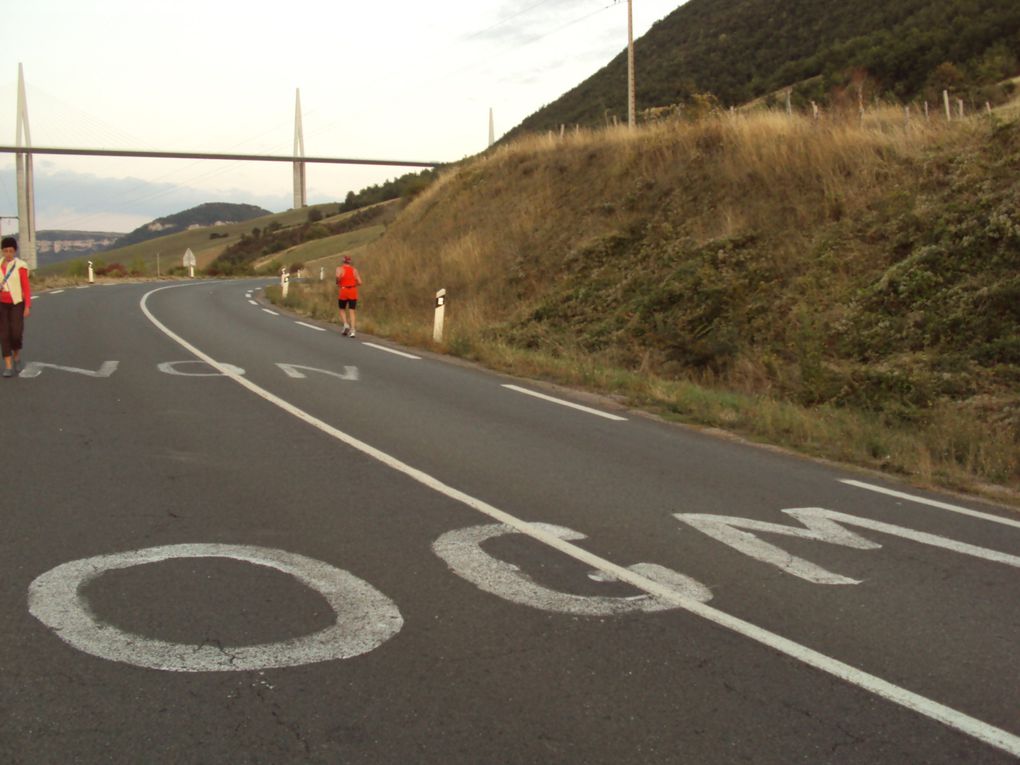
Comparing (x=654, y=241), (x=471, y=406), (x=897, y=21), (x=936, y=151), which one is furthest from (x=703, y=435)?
(x=897, y=21)

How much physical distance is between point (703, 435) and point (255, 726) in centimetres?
695

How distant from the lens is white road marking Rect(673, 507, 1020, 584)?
549 cm

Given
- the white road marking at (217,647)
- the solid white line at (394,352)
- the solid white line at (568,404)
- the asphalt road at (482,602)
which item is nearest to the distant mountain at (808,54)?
the solid white line at (394,352)

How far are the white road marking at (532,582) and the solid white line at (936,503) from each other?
9.28 ft

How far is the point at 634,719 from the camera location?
360 centimetres

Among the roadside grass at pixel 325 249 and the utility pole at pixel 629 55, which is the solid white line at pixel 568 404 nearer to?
the utility pole at pixel 629 55

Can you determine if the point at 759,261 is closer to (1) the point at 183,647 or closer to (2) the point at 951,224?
(2) the point at 951,224

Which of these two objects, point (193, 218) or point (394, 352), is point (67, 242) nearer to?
point (193, 218)

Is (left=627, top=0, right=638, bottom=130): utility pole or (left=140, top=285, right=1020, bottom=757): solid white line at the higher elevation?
(left=627, top=0, right=638, bottom=130): utility pole

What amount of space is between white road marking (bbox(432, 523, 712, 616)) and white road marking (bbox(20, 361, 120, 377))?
331 inches

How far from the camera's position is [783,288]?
15.1 m

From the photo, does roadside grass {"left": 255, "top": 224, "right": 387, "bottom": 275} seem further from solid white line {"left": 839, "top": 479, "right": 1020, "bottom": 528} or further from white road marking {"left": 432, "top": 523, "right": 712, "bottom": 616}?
white road marking {"left": 432, "top": 523, "right": 712, "bottom": 616}

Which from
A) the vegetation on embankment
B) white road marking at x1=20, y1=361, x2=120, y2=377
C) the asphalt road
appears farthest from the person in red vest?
the asphalt road

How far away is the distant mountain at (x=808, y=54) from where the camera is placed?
40.9 m
